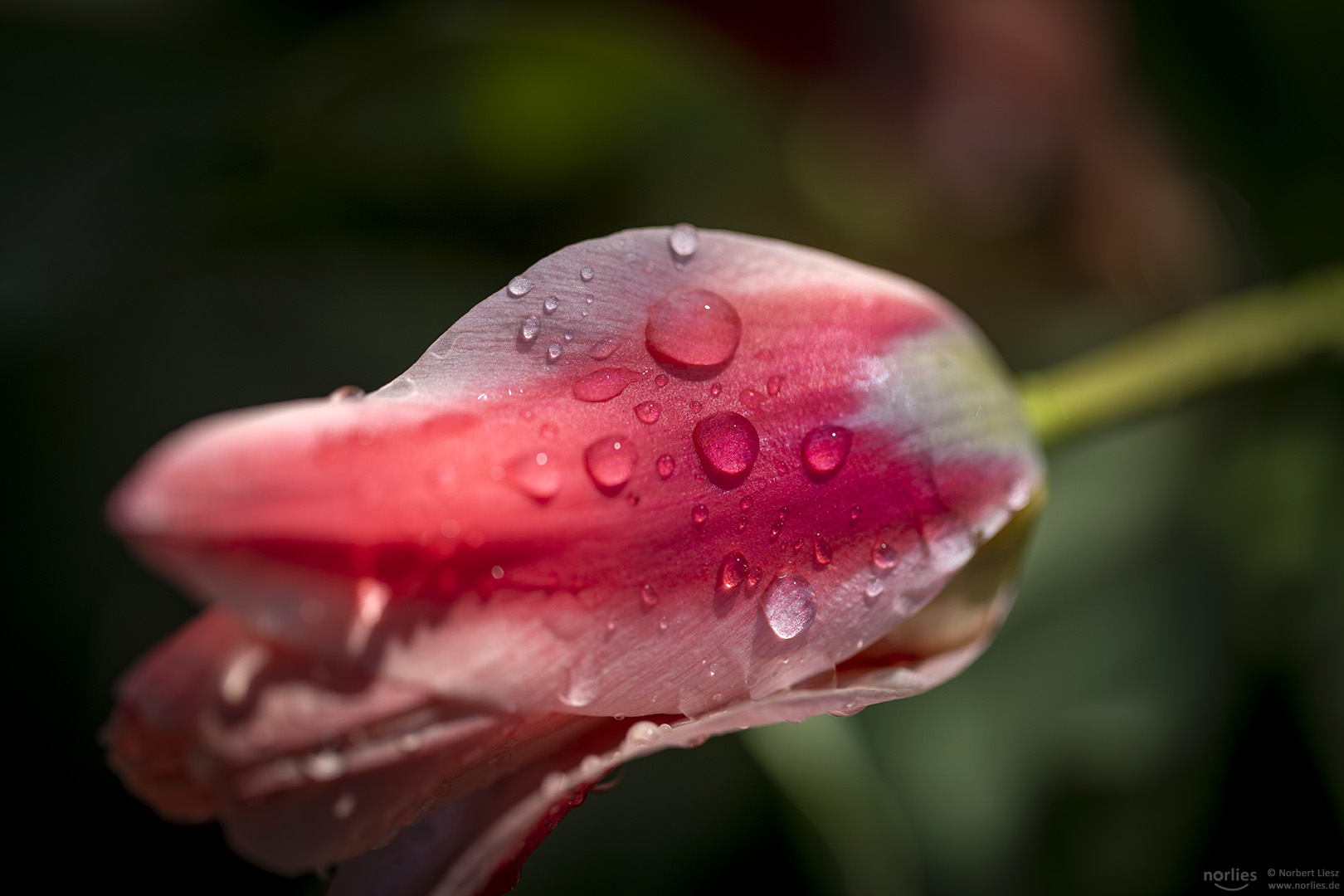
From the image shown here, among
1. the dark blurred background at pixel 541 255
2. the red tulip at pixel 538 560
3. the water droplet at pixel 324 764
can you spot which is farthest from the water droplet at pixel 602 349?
the dark blurred background at pixel 541 255

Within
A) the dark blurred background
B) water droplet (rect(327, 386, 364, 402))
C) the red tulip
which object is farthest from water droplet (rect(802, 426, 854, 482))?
the dark blurred background

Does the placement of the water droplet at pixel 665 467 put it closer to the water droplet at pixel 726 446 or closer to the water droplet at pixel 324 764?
the water droplet at pixel 726 446

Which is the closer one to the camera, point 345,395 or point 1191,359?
point 345,395

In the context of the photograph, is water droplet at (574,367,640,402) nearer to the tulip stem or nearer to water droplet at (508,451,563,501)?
water droplet at (508,451,563,501)

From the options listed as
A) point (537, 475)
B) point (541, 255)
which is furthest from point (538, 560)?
point (541, 255)

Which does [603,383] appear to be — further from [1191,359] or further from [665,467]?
[1191,359]

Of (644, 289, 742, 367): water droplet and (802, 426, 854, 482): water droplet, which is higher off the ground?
(644, 289, 742, 367): water droplet
